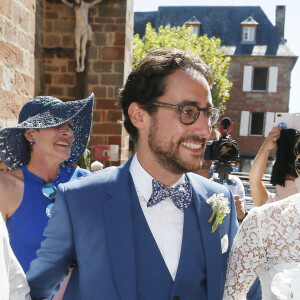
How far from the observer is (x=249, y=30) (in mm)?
23375

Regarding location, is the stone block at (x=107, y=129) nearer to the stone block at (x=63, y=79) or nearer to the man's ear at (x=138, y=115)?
the stone block at (x=63, y=79)

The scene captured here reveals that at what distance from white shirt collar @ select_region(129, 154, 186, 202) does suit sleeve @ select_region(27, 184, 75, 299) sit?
1.01 ft

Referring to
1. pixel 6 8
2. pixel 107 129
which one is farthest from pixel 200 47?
pixel 6 8

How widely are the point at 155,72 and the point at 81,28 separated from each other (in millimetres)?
6196

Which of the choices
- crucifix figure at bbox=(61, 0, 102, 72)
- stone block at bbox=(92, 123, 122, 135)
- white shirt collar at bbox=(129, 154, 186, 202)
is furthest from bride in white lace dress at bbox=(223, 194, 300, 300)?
crucifix figure at bbox=(61, 0, 102, 72)

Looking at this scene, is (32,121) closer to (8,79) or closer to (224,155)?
(8,79)

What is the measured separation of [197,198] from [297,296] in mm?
553

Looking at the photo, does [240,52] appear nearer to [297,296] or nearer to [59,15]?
[59,15]

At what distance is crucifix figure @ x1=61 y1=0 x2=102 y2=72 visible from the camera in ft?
24.0

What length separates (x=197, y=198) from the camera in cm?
168

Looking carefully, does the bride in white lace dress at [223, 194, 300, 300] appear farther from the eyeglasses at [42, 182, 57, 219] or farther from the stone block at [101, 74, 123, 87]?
the stone block at [101, 74, 123, 87]

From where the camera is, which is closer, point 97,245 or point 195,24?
point 97,245

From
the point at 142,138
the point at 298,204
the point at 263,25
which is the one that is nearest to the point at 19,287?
the point at 142,138

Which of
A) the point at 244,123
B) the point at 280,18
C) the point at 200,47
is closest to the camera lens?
the point at 200,47
